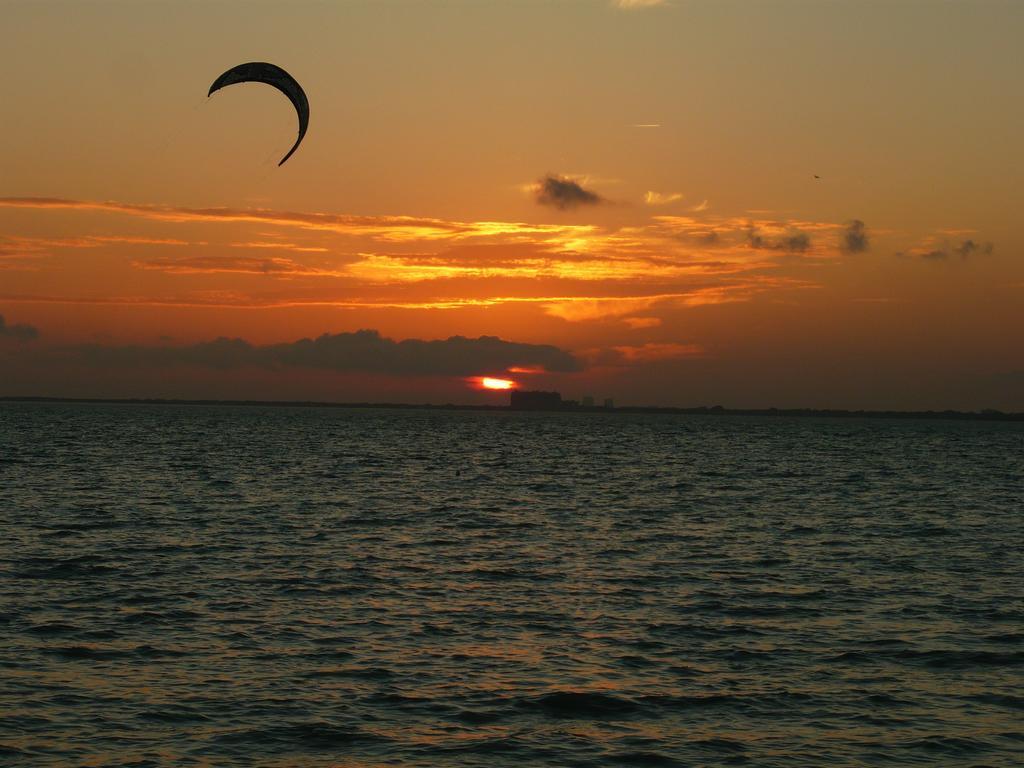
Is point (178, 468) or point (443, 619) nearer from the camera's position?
point (443, 619)

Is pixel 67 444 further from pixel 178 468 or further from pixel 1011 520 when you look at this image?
pixel 1011 520

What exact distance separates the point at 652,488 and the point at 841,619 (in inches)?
1677

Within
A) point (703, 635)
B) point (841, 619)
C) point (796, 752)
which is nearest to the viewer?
point (796, 752)

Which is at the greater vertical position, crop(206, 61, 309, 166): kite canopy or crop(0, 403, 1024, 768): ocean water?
crop(206, 61, 309, 166): kite canopy

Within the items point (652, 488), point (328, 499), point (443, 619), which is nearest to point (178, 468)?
point (328, 499)

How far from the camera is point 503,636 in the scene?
24469 mm

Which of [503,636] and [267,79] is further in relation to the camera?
[267,79]

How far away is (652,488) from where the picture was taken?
228 feet

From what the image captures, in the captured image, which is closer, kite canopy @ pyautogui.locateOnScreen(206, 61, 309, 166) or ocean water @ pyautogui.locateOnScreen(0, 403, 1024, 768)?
ocean water @ pyautogui.locateOnScreen(0, 403, 1024, 768)

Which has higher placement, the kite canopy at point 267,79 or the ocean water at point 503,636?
the kite canopy at point 267,79

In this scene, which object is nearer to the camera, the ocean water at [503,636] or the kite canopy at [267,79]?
the ocean water at [503,636]

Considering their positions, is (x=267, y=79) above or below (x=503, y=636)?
above

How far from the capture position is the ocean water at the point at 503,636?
17.7 metres

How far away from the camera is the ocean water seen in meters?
17.7
